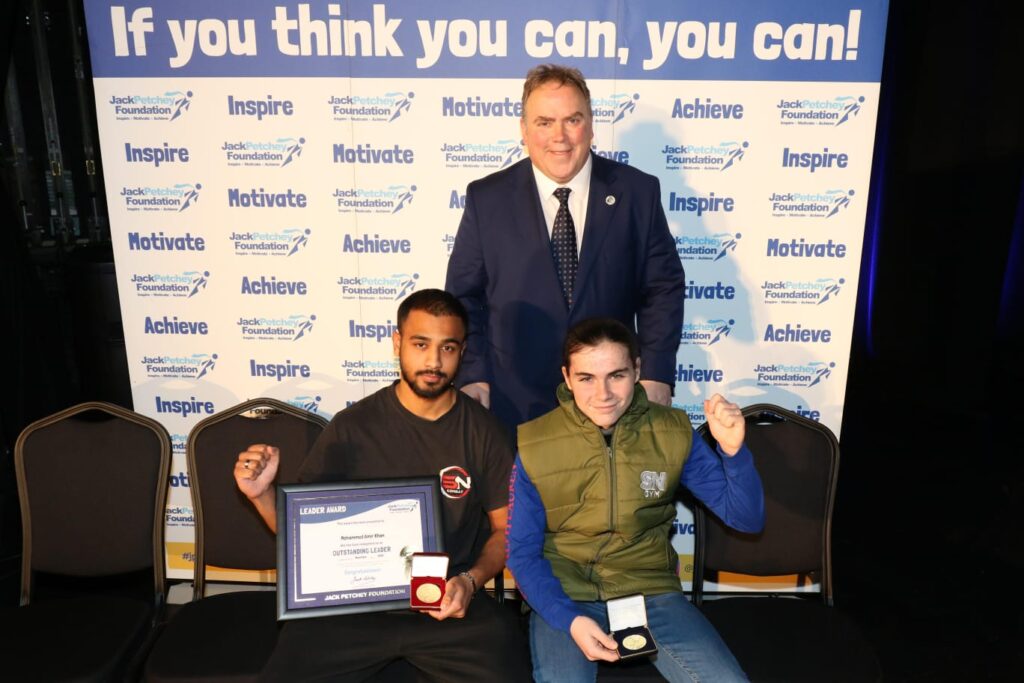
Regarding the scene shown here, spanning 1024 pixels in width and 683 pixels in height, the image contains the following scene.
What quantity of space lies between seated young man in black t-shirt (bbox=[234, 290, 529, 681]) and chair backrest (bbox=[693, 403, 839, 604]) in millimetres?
917

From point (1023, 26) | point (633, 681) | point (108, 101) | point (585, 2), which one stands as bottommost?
point (633, 681)

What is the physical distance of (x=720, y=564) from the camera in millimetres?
2768

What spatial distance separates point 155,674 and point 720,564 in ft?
6.92

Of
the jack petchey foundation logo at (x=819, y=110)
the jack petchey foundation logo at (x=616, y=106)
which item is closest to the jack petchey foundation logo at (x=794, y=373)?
the jack petchey foundation logo at (x=819, y=110)

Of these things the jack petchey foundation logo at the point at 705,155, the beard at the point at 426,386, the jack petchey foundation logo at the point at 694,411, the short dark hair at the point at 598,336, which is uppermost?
the jack petchey foundation logo at the point at 705,155

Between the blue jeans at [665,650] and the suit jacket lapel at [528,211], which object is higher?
the suit jacket lapel at [528,211]

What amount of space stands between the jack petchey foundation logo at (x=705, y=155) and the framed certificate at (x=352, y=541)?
80.5 inches

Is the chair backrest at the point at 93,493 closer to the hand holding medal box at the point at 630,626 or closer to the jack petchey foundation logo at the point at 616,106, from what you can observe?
the hand holding medal box at the point at 630,626

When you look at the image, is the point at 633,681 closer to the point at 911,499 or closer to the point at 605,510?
the point at 605,510

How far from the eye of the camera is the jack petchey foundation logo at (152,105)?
11.1 ft

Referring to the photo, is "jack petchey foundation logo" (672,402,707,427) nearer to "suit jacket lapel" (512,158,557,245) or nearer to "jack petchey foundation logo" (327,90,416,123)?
"suit jacket lapel" (512,158,557,245)

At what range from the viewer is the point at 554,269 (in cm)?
295

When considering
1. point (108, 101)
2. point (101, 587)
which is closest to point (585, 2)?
point (108, 101)

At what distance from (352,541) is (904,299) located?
6648 mm
